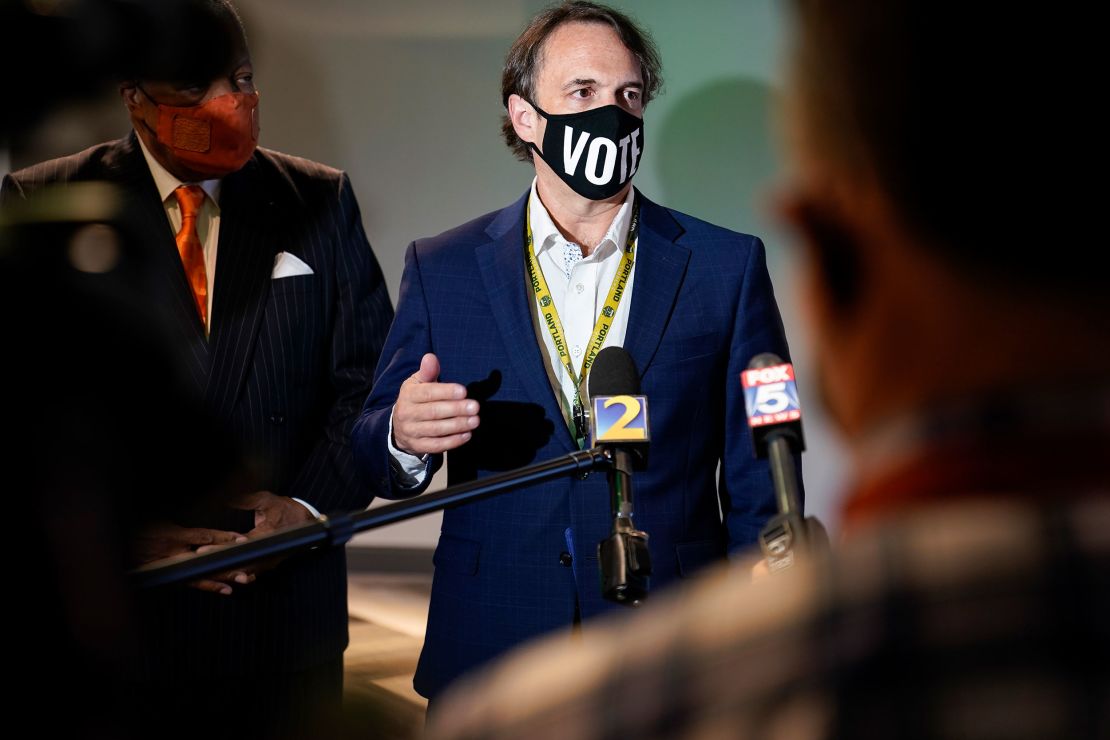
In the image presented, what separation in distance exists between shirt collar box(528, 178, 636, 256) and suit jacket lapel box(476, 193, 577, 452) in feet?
0.12

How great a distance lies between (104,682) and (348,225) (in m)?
1.97

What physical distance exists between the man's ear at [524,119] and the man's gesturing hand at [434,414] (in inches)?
32.2

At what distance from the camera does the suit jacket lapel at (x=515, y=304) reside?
7.51ft

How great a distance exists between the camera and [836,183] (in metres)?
0.63

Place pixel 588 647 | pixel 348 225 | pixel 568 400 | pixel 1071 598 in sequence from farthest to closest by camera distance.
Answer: pixel 348 225 → pixel 568 400 → pixel 588 647 → pixel 1071 598

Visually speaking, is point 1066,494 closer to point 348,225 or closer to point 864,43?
point 864,43

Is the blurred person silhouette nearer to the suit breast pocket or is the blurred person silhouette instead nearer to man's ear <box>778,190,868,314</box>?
man's ear <box>778,190,868,314</box>

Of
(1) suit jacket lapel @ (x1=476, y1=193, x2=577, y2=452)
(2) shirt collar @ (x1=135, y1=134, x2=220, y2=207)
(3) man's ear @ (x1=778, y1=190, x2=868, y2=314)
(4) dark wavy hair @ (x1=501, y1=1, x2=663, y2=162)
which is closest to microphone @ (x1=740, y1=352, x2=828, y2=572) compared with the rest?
(3) man's ear @ (x1=778, y1=190, x2=868, y2=314)

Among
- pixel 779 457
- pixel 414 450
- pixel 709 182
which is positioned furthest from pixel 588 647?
pixel 709 182

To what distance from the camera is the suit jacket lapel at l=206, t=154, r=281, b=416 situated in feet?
8.18

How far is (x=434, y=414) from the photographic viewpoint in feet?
6.41

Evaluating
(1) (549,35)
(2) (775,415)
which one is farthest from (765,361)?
(1) (549,35)

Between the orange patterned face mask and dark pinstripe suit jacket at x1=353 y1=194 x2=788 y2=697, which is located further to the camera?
the orange patterned face mask

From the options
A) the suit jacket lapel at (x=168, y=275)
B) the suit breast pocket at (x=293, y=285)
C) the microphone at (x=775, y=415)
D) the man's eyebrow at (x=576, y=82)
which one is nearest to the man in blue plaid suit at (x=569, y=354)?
the man's eyebrow at (x=576, y=82)
